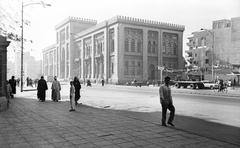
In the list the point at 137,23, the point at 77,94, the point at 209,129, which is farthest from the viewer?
the point at 137,23

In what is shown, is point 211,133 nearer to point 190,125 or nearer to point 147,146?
point 190,125

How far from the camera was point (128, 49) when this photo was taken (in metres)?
56.6

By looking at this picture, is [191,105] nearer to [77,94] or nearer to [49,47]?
[77,94]

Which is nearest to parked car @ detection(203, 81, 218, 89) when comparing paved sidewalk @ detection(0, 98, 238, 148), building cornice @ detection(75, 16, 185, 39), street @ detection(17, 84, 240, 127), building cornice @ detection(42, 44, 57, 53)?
street @ detection(17, 84, 240, 127)

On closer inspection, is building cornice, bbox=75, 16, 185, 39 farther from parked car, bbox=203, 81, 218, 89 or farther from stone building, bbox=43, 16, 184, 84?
parked car, bbox=203, 81, 218, 89

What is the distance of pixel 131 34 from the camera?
56781 mm

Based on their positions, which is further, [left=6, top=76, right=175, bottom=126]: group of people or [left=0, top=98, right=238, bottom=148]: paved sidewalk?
[left=6, top=76, right=175, bottom=126]: group of people

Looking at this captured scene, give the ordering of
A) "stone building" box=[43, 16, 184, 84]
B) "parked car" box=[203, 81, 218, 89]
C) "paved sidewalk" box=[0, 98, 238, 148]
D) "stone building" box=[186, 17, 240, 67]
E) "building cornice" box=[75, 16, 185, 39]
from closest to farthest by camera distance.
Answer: "paved sidewalk" box=[0, 98, 238, 148] → "parked car" box=[203, 81, 218, 89] → "building cornice" box=[75, 16, 185, 39] → "stone building" box=[43, 16, 184, 84] → "stone building" box=[186, 17, 240, 67]

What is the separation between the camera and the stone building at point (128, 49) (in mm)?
54969

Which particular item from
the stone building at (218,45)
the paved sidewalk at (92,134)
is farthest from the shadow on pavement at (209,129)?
the stone building at (218,45)

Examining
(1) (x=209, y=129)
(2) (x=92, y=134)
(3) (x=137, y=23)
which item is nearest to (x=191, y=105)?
(1) (x=209, y=129)

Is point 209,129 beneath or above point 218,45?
beneath

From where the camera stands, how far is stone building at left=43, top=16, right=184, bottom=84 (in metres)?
55.0

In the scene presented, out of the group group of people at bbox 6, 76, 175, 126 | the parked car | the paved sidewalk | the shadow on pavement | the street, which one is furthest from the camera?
the parked car
